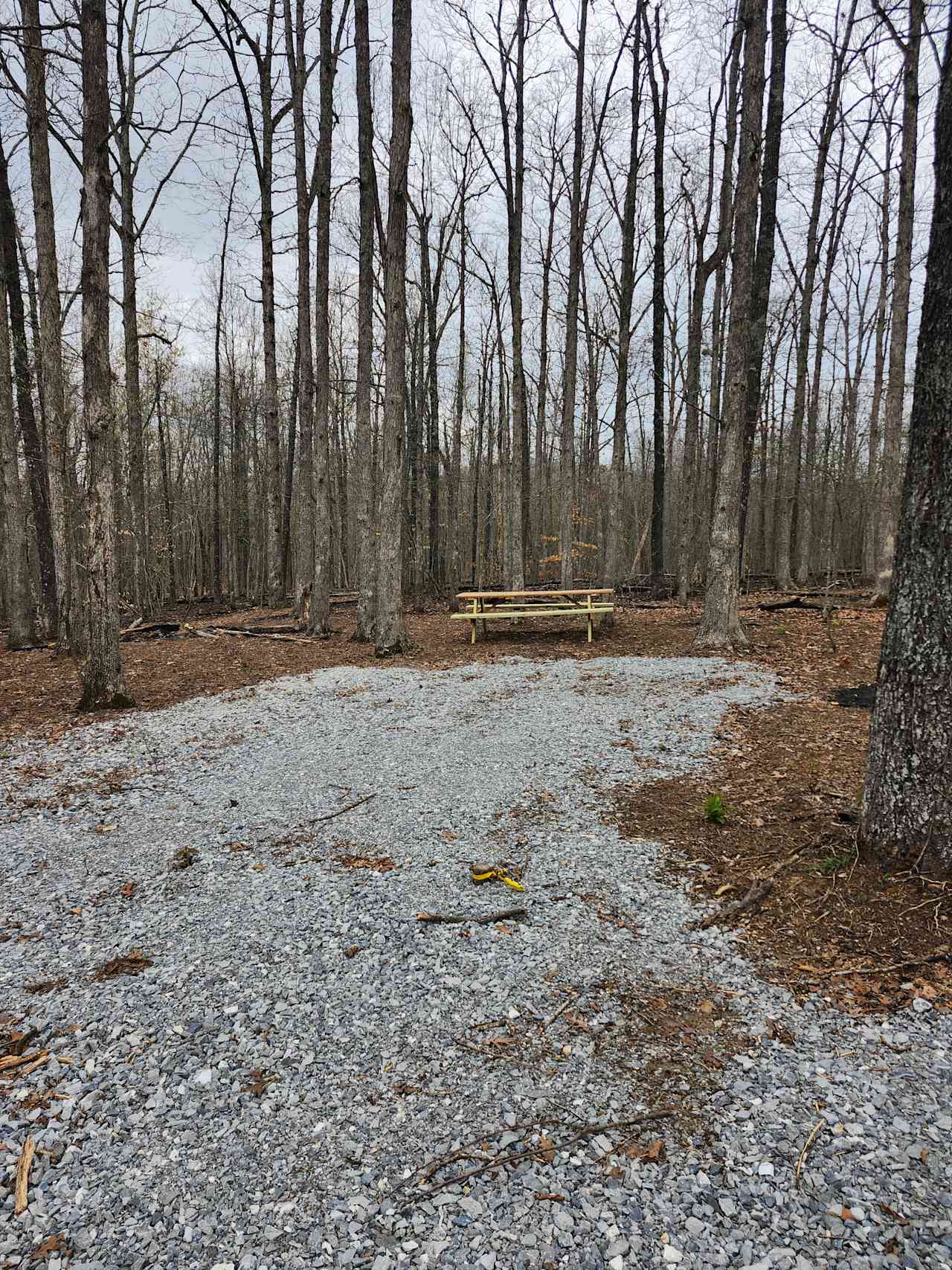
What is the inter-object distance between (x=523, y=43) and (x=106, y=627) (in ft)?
51.4

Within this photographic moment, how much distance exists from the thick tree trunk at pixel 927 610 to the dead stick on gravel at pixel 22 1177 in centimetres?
336

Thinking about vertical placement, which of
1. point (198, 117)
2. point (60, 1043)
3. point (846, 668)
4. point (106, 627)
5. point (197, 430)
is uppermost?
point (198, 117)

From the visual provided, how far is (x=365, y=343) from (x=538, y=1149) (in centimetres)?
1157

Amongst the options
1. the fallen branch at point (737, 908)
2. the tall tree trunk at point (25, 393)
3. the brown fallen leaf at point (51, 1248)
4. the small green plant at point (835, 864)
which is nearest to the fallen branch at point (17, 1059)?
the brown fallen leaf at point (51, 1248)

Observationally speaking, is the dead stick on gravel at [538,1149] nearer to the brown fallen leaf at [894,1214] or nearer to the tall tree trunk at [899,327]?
the brown fallen leaf at [894,1214]

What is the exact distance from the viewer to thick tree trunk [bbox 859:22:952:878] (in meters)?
2.61

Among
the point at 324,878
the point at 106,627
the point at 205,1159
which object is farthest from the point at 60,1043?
the point at 106,627

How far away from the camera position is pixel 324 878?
11.2ft

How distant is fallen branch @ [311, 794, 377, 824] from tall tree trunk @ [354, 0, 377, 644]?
20.2 ft

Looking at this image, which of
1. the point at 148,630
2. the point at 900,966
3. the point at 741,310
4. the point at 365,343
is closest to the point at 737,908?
the point at 900,966

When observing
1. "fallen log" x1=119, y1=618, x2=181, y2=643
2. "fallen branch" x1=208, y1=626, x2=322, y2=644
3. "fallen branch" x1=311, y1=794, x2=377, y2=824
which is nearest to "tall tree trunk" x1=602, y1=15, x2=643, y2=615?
"fallen branch" x1=208, y1=626, x2=322, y2=644

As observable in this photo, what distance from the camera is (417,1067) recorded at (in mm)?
2150

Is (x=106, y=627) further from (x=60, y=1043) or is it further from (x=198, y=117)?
(x=198, y=117)

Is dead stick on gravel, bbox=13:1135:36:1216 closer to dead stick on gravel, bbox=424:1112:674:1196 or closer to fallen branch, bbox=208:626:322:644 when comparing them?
dead stick on gravel, bbox=424:1112:674:1196
